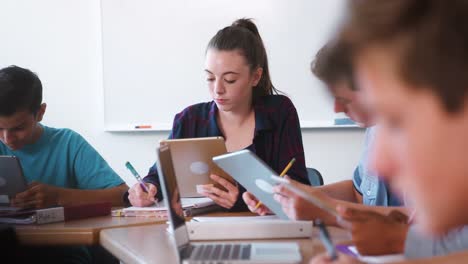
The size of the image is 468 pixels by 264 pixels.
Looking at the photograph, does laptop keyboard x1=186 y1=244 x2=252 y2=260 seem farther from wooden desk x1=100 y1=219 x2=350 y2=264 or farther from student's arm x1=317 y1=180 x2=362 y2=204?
student's arm x1=317 y1=180 x2=362 y2=204

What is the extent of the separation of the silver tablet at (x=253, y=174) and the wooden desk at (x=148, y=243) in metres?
0.15

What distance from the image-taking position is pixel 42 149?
2.17 meters

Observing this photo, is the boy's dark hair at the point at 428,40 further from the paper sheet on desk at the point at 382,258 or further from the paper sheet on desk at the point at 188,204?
the paper sheet on desk at the point at 188,204

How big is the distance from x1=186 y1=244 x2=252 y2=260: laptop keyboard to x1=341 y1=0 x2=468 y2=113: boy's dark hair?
571 millimetres

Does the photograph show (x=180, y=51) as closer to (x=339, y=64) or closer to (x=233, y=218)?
(x=233, y=218)

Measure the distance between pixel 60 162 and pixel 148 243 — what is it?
0.99 metres

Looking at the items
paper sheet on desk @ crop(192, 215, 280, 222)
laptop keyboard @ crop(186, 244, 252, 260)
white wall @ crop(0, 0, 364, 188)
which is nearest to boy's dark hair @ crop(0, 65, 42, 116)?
paper sheet on desk @ crop(192, 215, 280, 222)

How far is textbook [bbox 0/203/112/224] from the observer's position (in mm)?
1645

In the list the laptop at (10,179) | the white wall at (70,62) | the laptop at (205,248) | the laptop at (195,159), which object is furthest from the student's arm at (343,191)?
the white wall at (70,62)

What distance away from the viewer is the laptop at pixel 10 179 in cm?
172

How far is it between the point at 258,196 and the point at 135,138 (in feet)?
7.70

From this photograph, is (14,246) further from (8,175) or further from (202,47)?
(202,47)

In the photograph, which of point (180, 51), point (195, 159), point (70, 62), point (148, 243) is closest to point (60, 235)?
point (148, 243)

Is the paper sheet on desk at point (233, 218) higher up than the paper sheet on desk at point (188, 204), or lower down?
higher up
